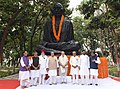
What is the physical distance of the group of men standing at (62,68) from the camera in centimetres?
1013

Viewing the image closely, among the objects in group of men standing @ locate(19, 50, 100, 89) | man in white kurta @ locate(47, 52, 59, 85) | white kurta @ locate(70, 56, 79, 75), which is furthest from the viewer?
white kurta @ locate(70, 56, 79, 75)

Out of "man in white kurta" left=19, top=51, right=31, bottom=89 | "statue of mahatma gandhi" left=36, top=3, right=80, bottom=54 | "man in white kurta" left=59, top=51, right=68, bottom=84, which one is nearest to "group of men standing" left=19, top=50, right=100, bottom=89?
"man in white kurta" left=59, top=51, right=68, bottom=84

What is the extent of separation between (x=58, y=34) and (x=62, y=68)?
2.78 metres

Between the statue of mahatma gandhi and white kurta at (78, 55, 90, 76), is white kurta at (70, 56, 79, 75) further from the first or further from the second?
the statue of mahatma gandhi

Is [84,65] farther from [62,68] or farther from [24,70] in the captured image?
[24,70]

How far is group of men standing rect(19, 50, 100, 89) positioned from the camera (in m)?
10.1

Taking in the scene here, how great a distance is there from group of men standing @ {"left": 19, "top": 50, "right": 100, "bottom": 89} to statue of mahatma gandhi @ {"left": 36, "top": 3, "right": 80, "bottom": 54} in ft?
6.23

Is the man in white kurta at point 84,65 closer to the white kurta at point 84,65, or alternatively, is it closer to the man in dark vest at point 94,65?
the white kurta at point 84,65

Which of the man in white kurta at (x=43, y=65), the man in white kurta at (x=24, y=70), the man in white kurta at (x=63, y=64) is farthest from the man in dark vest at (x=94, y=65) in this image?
the man in white kurta at (x=24, y=70)

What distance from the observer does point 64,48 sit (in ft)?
40.5

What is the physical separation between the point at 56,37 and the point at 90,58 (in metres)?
3.01

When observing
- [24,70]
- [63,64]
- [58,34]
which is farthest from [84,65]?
[58,34]

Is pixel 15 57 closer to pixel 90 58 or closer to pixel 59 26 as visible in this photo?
pixel 59 26

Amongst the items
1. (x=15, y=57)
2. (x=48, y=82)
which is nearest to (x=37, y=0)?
(x=48, y=82)
